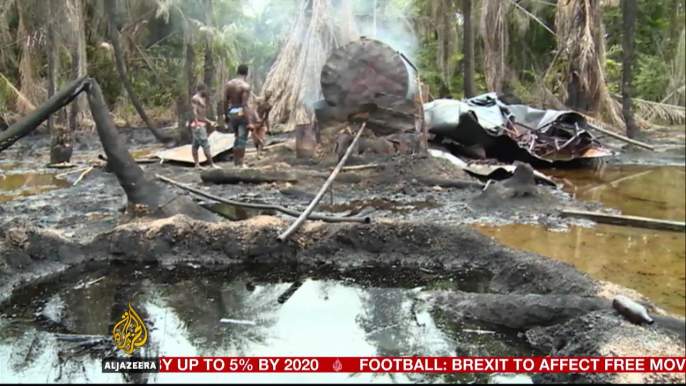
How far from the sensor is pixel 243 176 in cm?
945

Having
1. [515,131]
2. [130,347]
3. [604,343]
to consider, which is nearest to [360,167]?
[515,131]

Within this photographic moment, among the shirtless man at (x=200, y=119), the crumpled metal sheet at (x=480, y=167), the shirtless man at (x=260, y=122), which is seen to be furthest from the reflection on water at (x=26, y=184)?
the crumpled metal sheet at (x=480, y=167)

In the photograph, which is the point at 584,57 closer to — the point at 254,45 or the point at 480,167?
the point at 480,167

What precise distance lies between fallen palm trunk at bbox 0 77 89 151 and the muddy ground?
2.32 feet

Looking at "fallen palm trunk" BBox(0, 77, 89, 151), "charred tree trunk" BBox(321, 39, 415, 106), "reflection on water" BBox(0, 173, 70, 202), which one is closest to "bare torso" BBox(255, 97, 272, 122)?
"charred tree trunk" BBox(321, 39, 415, 106)

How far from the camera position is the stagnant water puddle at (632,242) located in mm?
2591

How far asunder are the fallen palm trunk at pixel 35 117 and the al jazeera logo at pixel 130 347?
2292 mm

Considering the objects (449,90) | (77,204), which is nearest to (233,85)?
(77,204)

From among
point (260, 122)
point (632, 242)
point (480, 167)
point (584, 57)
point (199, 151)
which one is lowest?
point (199, 151)

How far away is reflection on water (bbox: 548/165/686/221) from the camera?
2438 millimetres

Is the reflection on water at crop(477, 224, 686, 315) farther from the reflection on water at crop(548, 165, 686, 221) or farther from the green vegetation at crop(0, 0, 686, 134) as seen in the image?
the green vegetation at crop(0, 0, 686, 134)

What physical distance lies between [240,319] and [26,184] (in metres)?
A: 7.82

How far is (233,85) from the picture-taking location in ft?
34.4

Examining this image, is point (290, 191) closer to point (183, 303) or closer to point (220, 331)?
point (183, 303)
